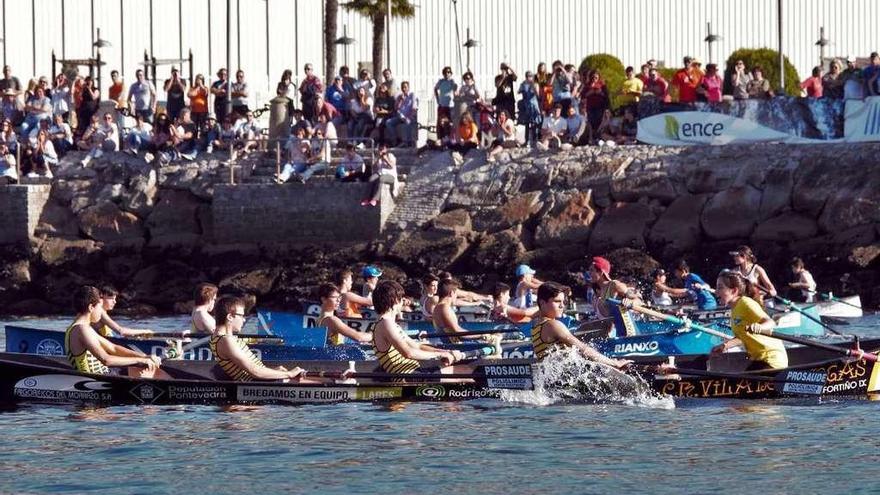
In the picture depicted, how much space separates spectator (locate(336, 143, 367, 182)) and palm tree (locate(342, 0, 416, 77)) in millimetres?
9460

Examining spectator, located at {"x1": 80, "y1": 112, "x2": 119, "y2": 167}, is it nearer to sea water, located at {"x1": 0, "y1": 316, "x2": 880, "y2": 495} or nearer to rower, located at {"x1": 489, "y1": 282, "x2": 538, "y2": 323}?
rower, located at {"x1": 489, "y1": 282, "x2": 538, "y2": 323}

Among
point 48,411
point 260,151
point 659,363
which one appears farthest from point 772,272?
point 48,411

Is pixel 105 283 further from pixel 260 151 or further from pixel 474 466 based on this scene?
pixel 474 466

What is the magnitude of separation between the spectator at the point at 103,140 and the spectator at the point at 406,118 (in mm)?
5800

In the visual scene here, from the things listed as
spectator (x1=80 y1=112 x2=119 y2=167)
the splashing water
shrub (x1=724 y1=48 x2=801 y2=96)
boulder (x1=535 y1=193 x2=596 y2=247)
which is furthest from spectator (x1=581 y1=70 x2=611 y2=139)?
the splashing water

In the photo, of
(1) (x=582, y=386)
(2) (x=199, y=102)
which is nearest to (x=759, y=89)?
(2) (x=199, y=102)

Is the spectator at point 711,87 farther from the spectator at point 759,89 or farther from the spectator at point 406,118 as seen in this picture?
the spectator at point 406,118

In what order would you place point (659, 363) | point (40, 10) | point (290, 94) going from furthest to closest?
1. point (40, 10)
2. point (290, 94)
3. point (659, 363)

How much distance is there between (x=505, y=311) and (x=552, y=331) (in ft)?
21.1

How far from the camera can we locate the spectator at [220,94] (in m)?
36.9

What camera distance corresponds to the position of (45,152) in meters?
37.1

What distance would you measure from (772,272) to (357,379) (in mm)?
14379

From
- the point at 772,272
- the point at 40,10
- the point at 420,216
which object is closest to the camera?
the point at 772,272

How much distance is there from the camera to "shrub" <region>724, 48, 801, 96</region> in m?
42.9
